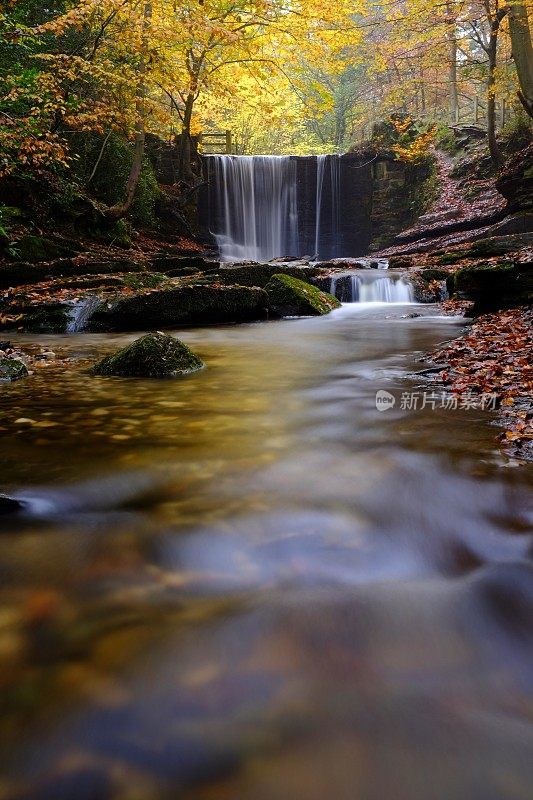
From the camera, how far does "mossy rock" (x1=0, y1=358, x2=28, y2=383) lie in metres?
5.00

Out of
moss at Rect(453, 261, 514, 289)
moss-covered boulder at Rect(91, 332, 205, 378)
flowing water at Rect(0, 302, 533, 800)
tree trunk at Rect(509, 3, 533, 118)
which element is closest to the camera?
flowing water at Rect(0, 302, 533, 800)

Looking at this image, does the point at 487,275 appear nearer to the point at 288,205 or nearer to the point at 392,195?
the point at 288,205

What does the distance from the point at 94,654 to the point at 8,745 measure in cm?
29

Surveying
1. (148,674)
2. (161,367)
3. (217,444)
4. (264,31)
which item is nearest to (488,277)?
(161,367)

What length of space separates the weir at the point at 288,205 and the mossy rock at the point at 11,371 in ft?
60.9

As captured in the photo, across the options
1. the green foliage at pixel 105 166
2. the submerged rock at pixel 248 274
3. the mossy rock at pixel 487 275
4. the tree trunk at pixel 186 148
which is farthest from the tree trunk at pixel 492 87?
the green foliage at pixel 105 166

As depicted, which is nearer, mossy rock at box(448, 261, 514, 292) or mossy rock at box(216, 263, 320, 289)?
mossy rock at box(448, 261, 514, 292)

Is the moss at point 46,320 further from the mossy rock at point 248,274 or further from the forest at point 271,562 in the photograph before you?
the mossy rock at point 248,274

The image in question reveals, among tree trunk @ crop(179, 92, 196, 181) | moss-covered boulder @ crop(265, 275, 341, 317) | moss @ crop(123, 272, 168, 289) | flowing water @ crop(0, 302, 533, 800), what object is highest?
tree trunk @ crop(179, 92, 196, 181)

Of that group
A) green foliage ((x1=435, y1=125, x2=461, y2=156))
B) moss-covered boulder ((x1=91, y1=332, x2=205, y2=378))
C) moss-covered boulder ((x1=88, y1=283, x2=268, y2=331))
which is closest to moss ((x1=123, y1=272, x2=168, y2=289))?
moss-covered boulder ((x1=88, y1=283, x2=268, y2=331))

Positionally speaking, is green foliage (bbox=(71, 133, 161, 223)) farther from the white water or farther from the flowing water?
the flowing water

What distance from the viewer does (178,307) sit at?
9250mm

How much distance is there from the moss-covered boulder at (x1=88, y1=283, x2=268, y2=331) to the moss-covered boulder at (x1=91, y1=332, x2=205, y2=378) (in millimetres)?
3705

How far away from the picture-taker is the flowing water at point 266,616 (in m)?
1.06
